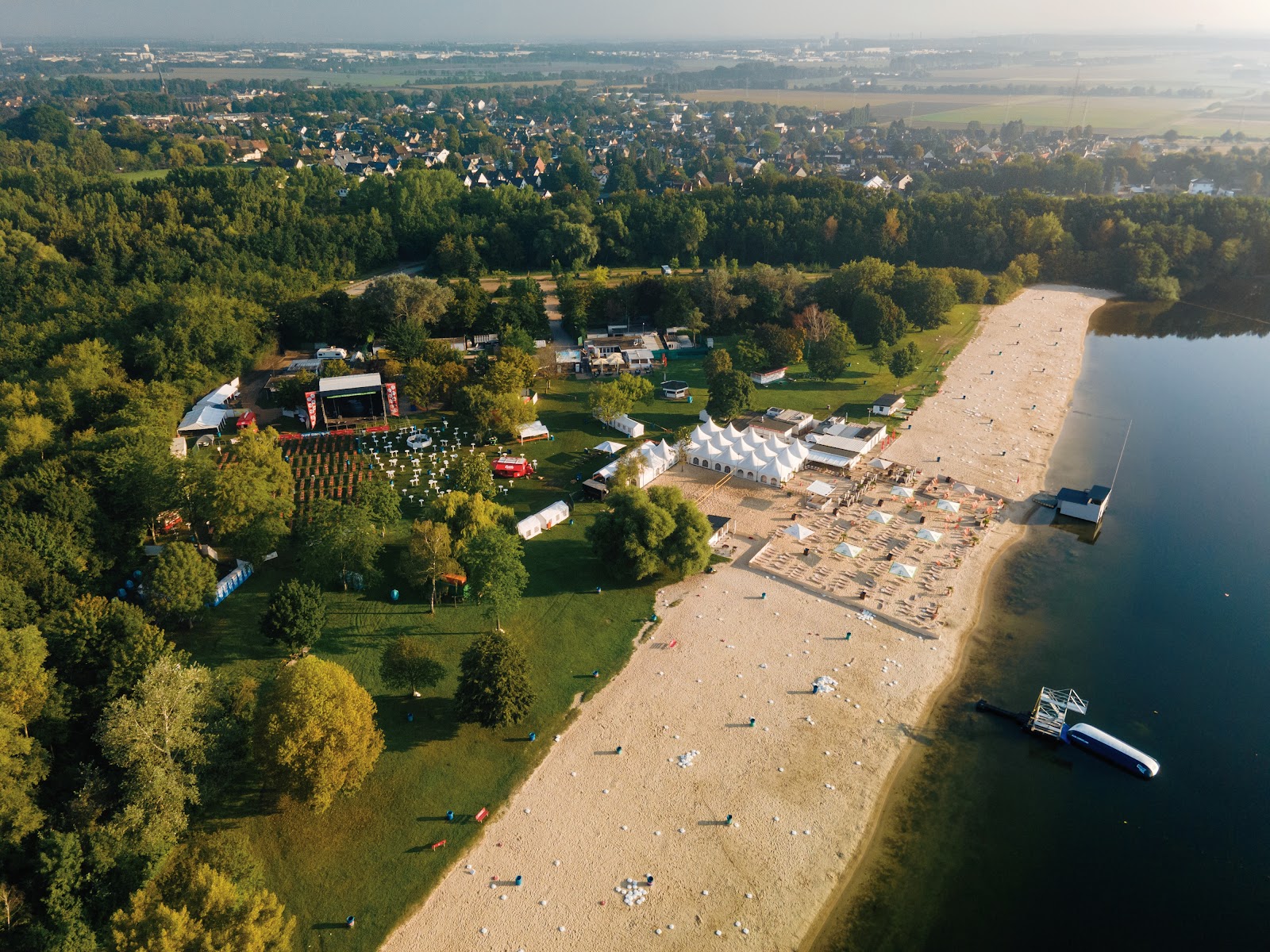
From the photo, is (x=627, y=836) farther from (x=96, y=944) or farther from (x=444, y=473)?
A: (x=444, y=473)

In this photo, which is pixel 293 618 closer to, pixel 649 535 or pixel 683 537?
pixel 649 535

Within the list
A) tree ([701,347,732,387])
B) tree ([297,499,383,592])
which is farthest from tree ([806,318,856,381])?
tree ([297,499,383,592])

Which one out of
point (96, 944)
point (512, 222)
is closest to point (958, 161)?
point (512, 222)

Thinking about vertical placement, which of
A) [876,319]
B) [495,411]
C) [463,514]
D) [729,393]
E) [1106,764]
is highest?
[876,319]

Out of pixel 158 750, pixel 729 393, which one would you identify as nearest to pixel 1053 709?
pixel 729 393

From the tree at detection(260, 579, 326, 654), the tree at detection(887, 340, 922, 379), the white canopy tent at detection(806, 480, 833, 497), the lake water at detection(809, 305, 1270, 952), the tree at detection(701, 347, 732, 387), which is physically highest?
the tree at detection(701, 347, 732, 387)

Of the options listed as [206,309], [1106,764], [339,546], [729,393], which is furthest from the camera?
[206,309]

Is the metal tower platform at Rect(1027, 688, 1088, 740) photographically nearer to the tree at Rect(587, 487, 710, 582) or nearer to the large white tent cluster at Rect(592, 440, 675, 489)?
the tree at Rect(587, 487, 710, 582)
